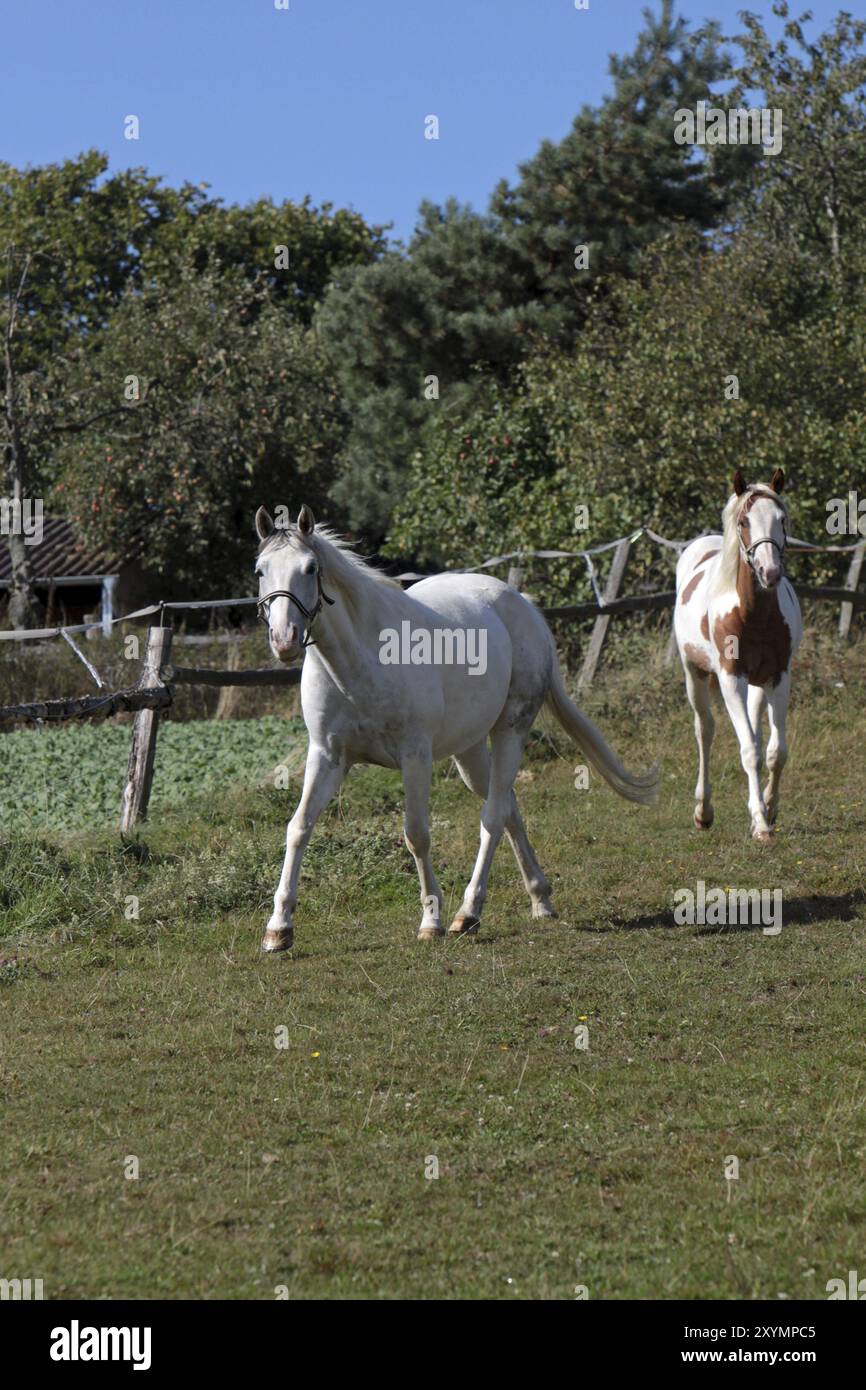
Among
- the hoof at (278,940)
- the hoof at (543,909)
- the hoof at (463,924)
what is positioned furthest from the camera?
the hoof at (543,909)

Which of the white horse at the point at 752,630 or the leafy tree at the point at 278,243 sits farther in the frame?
the leafy tree at the point at 278,243

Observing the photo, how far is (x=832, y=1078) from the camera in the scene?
214 inches

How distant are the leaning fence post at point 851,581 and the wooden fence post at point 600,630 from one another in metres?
2.47

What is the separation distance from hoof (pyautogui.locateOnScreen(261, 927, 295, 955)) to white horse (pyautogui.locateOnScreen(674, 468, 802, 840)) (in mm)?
3506

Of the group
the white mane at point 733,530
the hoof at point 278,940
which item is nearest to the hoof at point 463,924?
the hoof at point 278,940

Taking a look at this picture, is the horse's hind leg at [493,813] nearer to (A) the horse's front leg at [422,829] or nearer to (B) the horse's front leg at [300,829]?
(A) the horse's front leg at [422,829]

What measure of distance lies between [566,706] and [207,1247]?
539 cm

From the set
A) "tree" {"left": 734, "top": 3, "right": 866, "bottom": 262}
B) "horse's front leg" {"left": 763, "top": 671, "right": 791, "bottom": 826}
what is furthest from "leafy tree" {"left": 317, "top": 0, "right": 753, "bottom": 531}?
"horse's front leg" {"left": 763, "top": 671, "right": 791, "bottom": 826}

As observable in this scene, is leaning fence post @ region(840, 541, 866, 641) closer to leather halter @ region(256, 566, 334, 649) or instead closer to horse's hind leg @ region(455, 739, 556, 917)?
horse's hind leg @ region(455, 739, 556, 917)

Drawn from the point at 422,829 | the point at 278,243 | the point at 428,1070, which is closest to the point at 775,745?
the point at 422,829

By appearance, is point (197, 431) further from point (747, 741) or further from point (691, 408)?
point (747, 741)

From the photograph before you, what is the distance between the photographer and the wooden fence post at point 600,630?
15.1 metres
